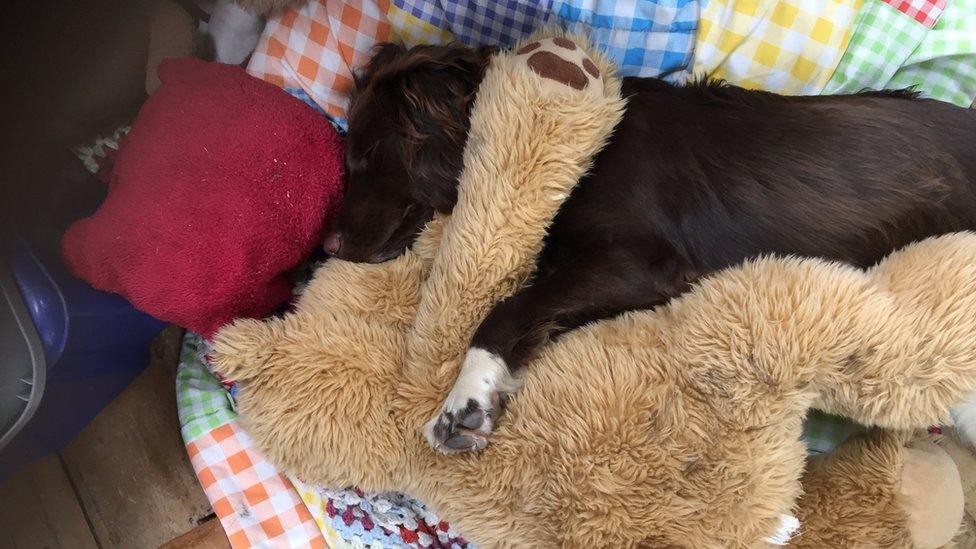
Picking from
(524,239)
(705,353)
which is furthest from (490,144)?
(705,353)

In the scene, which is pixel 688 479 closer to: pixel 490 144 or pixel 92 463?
pixel 490 144

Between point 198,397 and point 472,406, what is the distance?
775 millimetres

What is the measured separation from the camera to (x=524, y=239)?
1.45m

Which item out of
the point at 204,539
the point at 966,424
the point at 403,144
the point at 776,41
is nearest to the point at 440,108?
the point at 403,144

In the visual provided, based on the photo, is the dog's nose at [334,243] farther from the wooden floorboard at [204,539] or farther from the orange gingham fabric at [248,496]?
the wooden floorboard at [204,539]

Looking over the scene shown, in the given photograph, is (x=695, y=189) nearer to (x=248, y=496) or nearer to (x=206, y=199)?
(x=206, y=199)

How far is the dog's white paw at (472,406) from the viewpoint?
4.44 ft

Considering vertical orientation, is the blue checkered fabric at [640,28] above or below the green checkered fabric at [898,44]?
below

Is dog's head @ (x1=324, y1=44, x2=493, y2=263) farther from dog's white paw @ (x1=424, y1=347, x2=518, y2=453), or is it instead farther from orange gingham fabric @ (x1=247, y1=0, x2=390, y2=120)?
dog's white paw @ (x1=424, y1=347, x2=518, y2=453)

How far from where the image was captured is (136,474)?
1.82 meters

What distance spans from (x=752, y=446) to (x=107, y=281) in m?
1.35

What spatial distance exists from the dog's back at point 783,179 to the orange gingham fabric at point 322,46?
689 millimetres

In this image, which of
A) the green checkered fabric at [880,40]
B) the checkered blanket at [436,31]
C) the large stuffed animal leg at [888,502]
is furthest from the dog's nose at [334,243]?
the green checkered fabric at [880,40]

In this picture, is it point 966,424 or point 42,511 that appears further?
point 42,511
